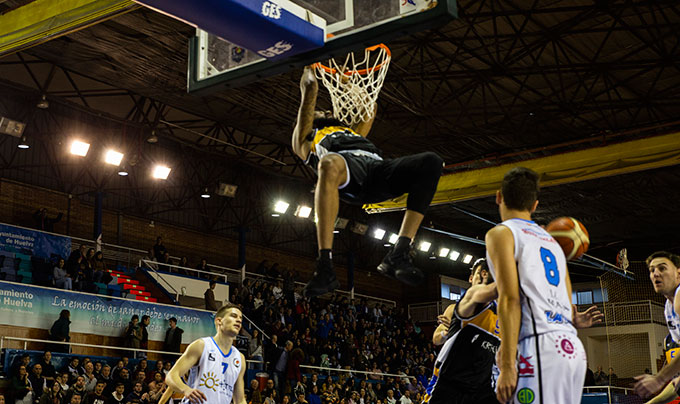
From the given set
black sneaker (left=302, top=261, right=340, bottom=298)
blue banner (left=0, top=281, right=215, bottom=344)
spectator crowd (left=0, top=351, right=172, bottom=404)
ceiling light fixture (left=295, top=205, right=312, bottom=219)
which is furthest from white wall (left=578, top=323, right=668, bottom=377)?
black sneaker (left=302, top=261, right=340, bottom=298)

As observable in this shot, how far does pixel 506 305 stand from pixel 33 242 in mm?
19068

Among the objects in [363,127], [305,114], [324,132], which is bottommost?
[324,132]

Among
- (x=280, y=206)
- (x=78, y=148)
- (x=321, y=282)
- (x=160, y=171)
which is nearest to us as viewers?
(x=321, y=282)

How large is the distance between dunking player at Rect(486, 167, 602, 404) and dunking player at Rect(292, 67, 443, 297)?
871mm

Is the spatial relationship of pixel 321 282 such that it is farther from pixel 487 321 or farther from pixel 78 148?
pixel 78 148

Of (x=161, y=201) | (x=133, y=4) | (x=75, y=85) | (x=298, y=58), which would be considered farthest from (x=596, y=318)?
(x=161, y=201)

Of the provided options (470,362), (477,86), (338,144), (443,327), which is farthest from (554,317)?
(477,86)

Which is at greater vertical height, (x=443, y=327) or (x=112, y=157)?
(x=112, y=157)

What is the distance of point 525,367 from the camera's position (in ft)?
13.0

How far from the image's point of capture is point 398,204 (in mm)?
17109

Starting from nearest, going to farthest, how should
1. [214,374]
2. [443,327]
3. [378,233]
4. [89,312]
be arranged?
1. [443,327]
2. [214,374]
3. [89,312]
4. [378,233]

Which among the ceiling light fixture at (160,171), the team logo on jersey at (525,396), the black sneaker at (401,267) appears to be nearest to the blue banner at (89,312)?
the ceiling light fixture at (160,171)

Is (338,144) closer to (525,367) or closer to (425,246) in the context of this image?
(525,367)

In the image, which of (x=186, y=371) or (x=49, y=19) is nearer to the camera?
(x=186, y=371)
